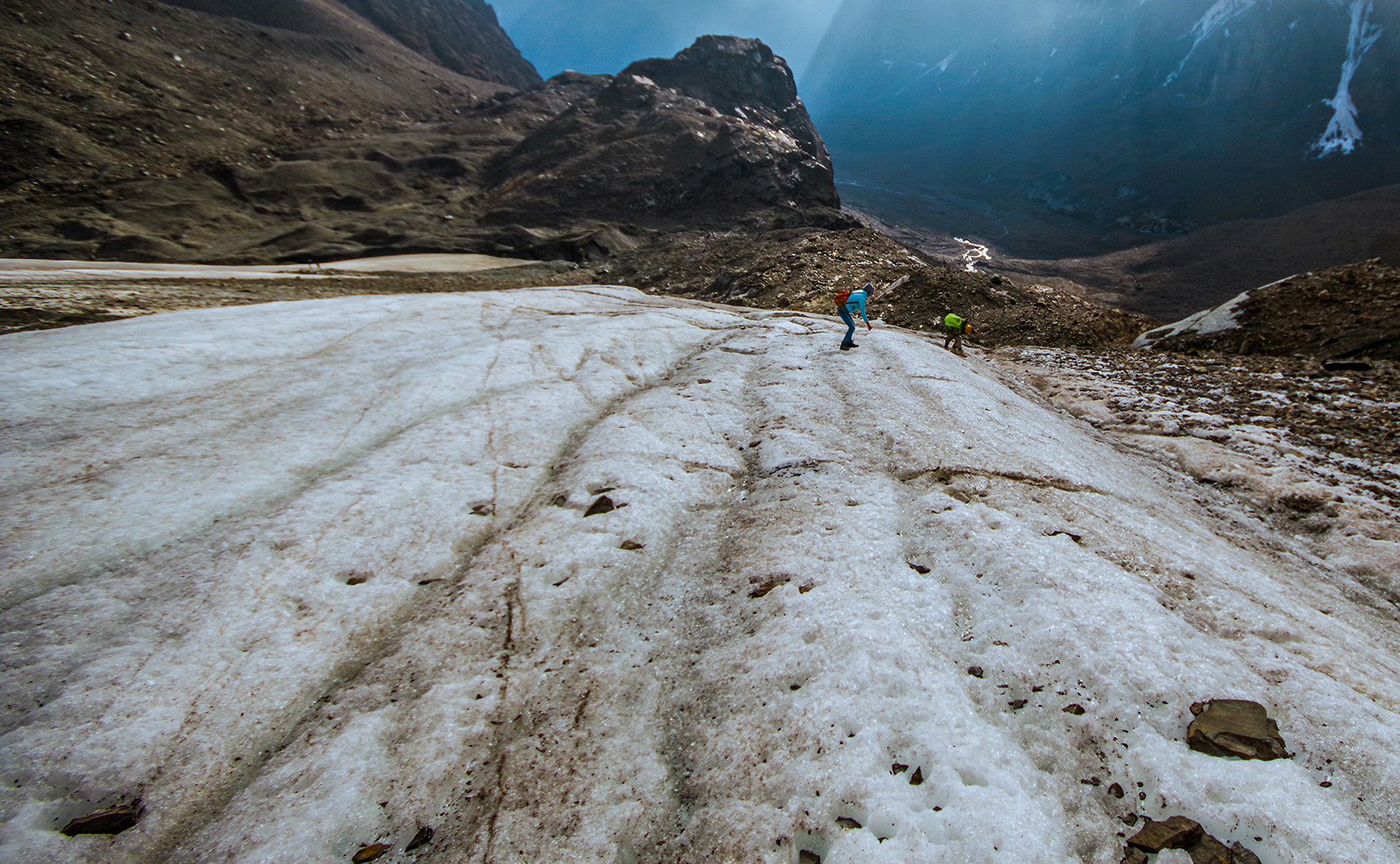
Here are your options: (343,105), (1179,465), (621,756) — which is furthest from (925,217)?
(621,756)

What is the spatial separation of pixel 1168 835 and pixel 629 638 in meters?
3.42

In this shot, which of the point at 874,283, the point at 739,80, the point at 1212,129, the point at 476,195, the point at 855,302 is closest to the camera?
the point at 855,302

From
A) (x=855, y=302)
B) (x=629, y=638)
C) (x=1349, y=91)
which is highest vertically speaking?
(x=1349, y=91)

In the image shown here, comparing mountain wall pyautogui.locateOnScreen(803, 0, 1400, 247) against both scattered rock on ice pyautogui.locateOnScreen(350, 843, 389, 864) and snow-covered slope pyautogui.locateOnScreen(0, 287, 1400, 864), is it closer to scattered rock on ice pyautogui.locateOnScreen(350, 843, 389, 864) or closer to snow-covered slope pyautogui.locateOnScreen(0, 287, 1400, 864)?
snow-covered slope pyautogui.locateOnScreen(0, 287, 1400, 864)

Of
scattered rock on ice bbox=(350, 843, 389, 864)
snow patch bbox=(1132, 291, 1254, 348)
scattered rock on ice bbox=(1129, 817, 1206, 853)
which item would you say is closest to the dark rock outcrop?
snow patch bbox=(1132, 291, 1254, 348)

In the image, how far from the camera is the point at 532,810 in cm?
324

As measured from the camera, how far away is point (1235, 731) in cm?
343

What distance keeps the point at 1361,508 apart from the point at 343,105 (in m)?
109

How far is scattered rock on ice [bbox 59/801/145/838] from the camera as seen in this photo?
119 inches

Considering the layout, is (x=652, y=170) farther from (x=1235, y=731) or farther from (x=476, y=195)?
(x=1235, y=731)

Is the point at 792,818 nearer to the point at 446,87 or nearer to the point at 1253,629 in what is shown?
the point at 1253,629

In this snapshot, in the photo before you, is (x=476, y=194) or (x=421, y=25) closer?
(x=476, y=194)

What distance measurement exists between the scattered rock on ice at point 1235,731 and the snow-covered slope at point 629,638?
84mm

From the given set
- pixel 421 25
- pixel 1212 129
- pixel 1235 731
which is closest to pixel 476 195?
pixel 1235 731
